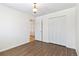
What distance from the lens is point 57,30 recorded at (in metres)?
5.53

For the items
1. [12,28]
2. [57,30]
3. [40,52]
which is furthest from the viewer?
[57,30]

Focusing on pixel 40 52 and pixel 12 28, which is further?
pixel 12 28

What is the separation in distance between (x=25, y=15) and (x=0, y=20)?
7.94 feet

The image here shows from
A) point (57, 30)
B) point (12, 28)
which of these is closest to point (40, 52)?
point (12, 28)

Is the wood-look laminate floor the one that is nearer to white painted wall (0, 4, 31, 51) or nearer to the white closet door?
white painted wall (0, 4, 31, 51)

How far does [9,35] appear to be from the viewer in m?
4.46

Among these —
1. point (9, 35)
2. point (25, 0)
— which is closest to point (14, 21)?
point (9, 35)

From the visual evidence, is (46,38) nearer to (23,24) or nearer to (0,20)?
(23,24)

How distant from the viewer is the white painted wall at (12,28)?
13.3ft

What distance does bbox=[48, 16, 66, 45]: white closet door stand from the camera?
5.14 meters

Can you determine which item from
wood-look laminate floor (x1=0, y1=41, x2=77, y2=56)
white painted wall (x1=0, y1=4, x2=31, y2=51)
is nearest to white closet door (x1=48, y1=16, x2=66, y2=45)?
wood-look laminate floor (x1=0, y1=41, x2=77, y2=56)

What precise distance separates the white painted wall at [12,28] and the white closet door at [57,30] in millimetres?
1659

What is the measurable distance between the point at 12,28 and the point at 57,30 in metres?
2.56

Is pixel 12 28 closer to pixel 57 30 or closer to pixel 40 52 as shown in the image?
pixel 40 52
